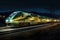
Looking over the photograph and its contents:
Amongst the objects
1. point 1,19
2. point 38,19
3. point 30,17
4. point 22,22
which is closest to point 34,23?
point 38,19

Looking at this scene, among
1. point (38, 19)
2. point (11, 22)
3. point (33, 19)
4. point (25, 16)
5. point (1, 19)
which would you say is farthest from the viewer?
point (1, 19)

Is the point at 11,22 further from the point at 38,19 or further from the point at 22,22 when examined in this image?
the point at 38,19

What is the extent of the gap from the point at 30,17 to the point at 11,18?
12.6ft

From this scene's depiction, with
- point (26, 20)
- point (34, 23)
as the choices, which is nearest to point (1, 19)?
point (34, 23)

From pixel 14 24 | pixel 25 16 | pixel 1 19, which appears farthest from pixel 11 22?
pixel 1 19

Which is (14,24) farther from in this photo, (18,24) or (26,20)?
(26,20)

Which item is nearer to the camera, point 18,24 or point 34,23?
point 18,24

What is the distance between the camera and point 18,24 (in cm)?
2664

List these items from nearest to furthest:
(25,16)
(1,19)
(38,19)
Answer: (25,16) → (38,19) → (1,19)

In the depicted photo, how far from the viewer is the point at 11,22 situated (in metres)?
26.1

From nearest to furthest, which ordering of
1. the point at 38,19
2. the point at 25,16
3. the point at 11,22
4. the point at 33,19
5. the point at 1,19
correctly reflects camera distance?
1. the point at 11,22
2. the point at 25,16
3. the point at 33,19
4. the point at 38,19
5. the point at 1,19

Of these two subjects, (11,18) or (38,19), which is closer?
(11,18)

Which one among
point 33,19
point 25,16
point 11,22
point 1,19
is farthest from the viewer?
point 1,19

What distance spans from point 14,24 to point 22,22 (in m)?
1.28
